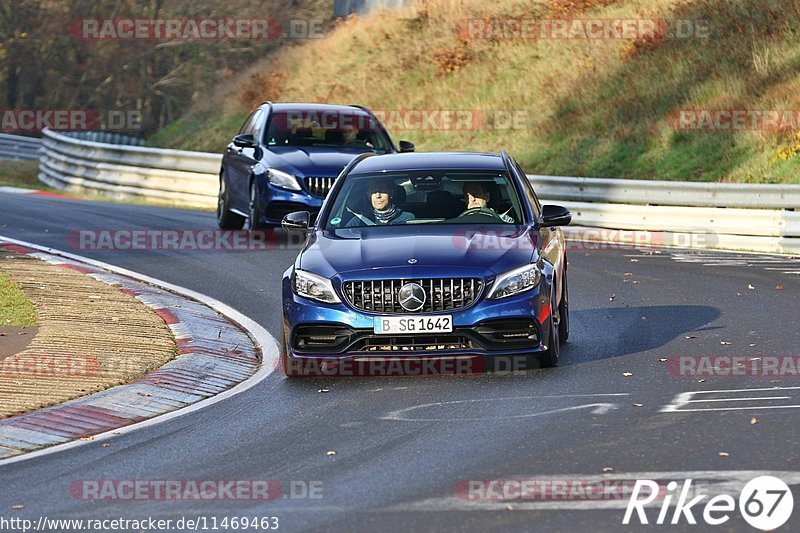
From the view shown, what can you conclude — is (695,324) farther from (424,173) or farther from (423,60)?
(423,60)

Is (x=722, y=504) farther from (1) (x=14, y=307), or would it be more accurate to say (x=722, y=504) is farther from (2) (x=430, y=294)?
(1) (x=14, y=307)

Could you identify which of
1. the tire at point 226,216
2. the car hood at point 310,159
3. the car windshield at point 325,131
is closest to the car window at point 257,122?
the car windshield at point 325,131

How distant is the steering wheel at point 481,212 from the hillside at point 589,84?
13.2 metres

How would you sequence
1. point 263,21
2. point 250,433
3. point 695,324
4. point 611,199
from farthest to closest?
point 263,21
point 611,199
point 695,324
point 250,433

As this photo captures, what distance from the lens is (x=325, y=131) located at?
21.0 meters

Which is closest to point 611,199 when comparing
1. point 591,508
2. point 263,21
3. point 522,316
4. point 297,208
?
point 297,208

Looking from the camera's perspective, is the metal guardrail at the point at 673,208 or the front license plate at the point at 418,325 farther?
the metal guardrail at the point at 673,208

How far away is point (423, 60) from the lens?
39.3 m

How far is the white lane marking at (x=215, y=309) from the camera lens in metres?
8.91

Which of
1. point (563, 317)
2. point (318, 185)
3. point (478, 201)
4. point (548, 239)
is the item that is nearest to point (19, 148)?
point (318, 185)

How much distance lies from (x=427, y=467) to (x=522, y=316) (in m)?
2.92

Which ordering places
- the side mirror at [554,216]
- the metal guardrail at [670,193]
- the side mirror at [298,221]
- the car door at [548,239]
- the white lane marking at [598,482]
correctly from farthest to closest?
the metal guardrail at [670,193], the side mirror at [298,221], the side mirror at [554,216], the car door at [548,239], the white lane marking at [598,482]

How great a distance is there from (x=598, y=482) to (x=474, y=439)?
1.35 metres

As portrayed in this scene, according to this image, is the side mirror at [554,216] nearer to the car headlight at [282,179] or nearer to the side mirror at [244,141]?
the car headlight at [282,179]
